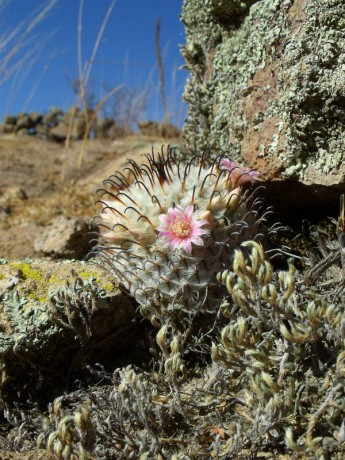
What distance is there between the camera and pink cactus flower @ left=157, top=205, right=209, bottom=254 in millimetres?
2422

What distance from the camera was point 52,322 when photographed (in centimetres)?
261

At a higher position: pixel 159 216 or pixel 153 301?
pixel 159 216

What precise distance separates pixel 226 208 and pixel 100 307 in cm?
82

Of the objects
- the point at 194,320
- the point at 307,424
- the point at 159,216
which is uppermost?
the point at 159,216

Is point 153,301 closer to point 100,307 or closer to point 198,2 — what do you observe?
point 100,307

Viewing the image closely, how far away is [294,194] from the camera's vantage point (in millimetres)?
3090

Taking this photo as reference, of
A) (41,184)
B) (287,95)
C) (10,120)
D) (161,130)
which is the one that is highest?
(10,120)

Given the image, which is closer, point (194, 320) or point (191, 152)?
point (194, 320)

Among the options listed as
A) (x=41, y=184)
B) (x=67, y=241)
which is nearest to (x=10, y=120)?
(x=41, y=184)

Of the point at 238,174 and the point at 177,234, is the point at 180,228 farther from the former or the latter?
the point at 238,174

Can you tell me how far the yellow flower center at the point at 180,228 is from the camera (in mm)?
2438

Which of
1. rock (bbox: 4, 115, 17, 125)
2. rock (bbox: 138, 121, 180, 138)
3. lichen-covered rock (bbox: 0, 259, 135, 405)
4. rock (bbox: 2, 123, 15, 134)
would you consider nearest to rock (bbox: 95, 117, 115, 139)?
rock (bbox: 138, 121, 180, 138)

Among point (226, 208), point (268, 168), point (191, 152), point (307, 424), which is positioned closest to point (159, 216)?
point (226, 208)

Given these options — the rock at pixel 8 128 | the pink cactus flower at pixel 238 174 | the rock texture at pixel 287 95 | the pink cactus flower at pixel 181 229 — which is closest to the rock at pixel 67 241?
the rock texture at pixel 287 95
